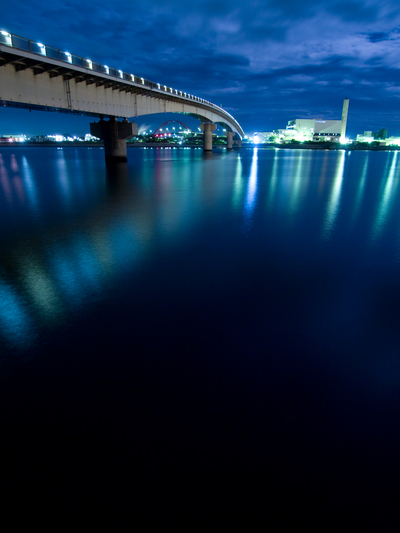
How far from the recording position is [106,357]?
396 centimetres

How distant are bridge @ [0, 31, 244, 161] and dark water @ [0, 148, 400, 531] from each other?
19.3 m

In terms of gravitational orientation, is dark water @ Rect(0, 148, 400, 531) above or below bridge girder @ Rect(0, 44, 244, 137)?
below

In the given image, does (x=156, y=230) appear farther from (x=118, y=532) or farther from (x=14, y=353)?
(x=118, y=532)

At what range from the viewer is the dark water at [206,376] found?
8.50 feet

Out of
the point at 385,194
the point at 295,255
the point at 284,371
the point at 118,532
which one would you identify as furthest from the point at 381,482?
the point at 385,194

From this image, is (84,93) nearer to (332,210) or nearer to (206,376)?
(332,210)

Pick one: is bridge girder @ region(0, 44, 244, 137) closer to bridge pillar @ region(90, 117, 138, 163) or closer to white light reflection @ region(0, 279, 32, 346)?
bridge pillar @ region(90, 117, 138, 163)

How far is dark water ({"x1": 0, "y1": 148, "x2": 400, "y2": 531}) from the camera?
259 centimetres

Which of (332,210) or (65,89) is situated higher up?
(65,89)

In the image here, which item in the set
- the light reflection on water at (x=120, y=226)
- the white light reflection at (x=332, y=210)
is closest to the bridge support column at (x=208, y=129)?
the light reflection on water at (x=120, y=226)

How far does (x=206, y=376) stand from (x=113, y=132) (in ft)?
135

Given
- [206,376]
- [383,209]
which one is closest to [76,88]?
[383,209]

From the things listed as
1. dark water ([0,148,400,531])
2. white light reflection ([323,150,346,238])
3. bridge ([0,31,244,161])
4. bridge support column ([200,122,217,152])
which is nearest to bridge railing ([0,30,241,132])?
bridge ([0,31,244,161])

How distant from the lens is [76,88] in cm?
2755
